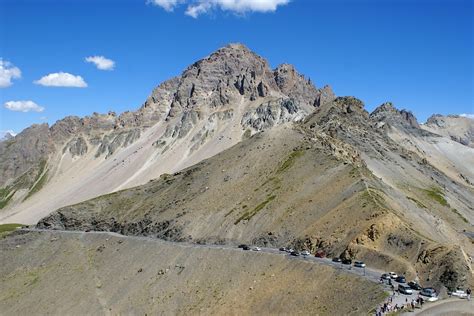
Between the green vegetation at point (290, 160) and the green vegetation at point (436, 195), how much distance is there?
38.3m

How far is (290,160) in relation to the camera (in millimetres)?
131625

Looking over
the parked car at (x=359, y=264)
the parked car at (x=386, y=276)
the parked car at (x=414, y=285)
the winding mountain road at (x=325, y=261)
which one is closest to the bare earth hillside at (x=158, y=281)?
the winding mountain road at (x=325, y=261)

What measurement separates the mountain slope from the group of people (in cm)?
970

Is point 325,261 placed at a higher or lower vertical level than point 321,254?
lower

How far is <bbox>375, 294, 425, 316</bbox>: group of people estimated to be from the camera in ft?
189

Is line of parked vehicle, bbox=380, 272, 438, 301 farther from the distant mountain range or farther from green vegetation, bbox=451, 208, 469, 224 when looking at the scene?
green vegetation, bbox=451, 208, 469, 224

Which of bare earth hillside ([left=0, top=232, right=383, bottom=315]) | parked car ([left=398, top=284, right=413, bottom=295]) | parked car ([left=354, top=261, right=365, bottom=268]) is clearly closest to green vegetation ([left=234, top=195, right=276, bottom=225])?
bare earth hillside ([left=0, top=232, right=383, bottom=315])

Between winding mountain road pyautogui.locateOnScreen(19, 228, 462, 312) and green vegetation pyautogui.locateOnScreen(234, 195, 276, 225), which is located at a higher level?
green vegetation pyautogui.locateOnScreen(234, 195, 276, 225)

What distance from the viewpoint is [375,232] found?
82.4 meters

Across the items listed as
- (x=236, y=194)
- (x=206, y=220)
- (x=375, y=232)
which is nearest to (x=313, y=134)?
(x=236, y=194)

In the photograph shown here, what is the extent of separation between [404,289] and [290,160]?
71290mm

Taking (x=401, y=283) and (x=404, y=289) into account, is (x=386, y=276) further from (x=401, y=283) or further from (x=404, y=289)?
(x=404, y=289)

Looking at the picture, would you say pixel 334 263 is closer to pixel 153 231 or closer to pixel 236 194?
pixel 236 194

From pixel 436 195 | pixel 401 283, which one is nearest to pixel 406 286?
pixel 401 283
